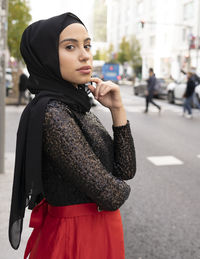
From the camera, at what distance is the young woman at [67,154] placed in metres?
1.40

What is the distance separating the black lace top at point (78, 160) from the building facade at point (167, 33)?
3513 centimetres

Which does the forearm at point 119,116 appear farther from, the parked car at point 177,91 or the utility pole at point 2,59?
the parked car at point 177,91

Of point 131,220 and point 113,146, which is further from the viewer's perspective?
point 131,220

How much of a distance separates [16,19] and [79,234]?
3091 centimetres

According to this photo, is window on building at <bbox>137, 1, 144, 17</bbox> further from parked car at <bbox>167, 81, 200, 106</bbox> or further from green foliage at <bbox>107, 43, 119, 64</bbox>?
parked car at <bbox>167, 81, 200, 106</bbox>

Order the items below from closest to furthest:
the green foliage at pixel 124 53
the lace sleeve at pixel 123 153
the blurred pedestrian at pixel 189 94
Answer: the lace sleeve at pixel 123 153
the blurred pedestrian at pixel 189 94
the green foliage at pixel 124 53

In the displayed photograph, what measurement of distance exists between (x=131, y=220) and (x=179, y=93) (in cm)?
1589

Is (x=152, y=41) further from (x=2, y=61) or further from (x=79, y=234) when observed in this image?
(x=79, y=234)

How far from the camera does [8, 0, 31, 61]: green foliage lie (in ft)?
94.4

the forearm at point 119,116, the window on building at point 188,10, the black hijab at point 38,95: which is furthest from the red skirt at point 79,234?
the window on building at point 188,10

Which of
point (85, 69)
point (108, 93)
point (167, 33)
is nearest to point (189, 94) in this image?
point (108, 93)

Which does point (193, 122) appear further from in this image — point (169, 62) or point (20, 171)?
point (169, 62)

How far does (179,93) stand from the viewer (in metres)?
19.4

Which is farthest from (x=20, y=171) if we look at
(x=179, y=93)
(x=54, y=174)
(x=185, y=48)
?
(x=185, y=48)
